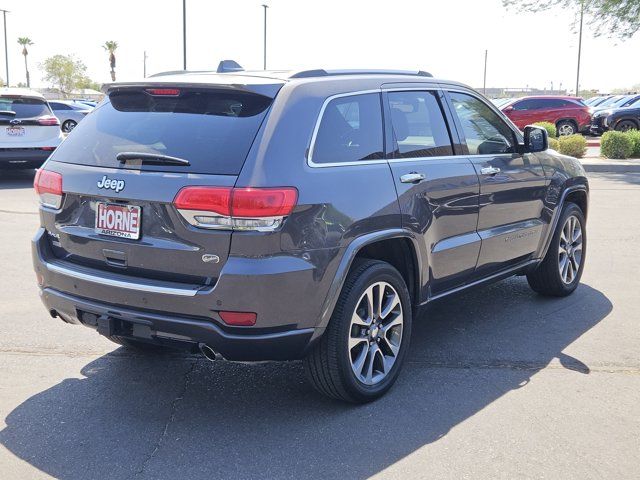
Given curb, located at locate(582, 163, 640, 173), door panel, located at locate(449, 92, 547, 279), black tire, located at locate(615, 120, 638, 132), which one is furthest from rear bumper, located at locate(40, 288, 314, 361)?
black tire, located at locate(615, 120, 638, 132)

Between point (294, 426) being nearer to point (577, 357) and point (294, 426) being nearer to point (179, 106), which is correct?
point (179, 106)

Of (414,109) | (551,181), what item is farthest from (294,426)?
(551,181)

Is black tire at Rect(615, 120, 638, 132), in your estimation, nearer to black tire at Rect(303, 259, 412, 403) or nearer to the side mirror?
the side mirror

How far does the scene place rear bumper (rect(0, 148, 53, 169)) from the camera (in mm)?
13711

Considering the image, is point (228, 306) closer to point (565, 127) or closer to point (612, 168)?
point (612, 168)

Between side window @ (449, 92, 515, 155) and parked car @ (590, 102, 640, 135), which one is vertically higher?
side window @ (449, 92, 515, 155)

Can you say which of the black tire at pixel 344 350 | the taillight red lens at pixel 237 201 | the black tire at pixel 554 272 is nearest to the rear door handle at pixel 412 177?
the black tire at pixel 344 350

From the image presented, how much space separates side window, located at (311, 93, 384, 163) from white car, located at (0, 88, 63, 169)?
1100 cm

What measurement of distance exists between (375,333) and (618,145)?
16793 mm

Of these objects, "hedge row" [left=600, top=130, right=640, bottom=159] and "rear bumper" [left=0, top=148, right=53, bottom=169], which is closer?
"rear bumper" [left=0, top=148, right=53, bottom=169]

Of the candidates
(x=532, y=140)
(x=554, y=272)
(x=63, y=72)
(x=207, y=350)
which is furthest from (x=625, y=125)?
(x=63, y=72)

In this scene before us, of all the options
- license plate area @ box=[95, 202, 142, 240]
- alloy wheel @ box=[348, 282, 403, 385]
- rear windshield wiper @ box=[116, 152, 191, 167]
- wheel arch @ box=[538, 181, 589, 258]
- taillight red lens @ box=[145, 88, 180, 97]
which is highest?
taillight red lens @ box=[145, 88, 180, 97]

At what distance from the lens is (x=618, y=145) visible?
1903 centimetres

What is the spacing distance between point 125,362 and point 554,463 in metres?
2.74
